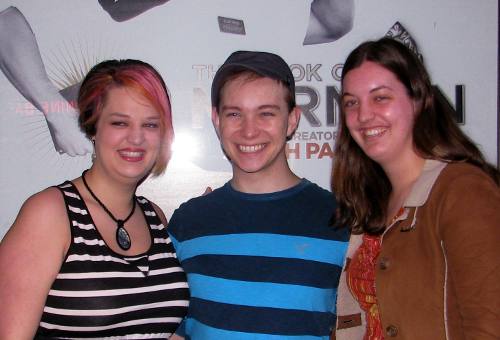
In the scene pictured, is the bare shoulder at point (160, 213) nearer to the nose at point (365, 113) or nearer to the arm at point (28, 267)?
the arm at point (28, 267)

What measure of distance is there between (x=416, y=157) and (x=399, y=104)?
21 centimetres

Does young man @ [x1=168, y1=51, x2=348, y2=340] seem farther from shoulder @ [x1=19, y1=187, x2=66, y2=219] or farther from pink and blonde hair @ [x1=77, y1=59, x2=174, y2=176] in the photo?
shoulder @ [x1=19, y1=187, x2=66, y2=219]

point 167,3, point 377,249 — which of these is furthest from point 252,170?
point 167,3

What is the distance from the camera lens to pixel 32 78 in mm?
2139

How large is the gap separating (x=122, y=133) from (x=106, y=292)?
62 cm

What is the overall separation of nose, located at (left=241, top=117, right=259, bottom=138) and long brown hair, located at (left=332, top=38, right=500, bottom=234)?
368mm

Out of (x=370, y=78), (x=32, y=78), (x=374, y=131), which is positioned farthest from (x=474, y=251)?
(x=32, y=78)

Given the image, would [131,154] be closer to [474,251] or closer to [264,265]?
[264,265]

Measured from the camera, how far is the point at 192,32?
7.06 feet

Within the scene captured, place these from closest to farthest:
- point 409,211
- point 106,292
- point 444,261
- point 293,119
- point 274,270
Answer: point 444,261, point 409,211, point 106,292, point 274,270, point 293,119

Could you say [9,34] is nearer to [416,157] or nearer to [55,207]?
[55,207]

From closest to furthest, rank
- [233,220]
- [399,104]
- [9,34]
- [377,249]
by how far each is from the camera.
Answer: [399,104]
[377,249]
[233,220]
[9,34]

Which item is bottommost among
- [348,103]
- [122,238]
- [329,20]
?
[122,238]

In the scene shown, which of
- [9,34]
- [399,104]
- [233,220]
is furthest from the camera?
Result: [9,34]
